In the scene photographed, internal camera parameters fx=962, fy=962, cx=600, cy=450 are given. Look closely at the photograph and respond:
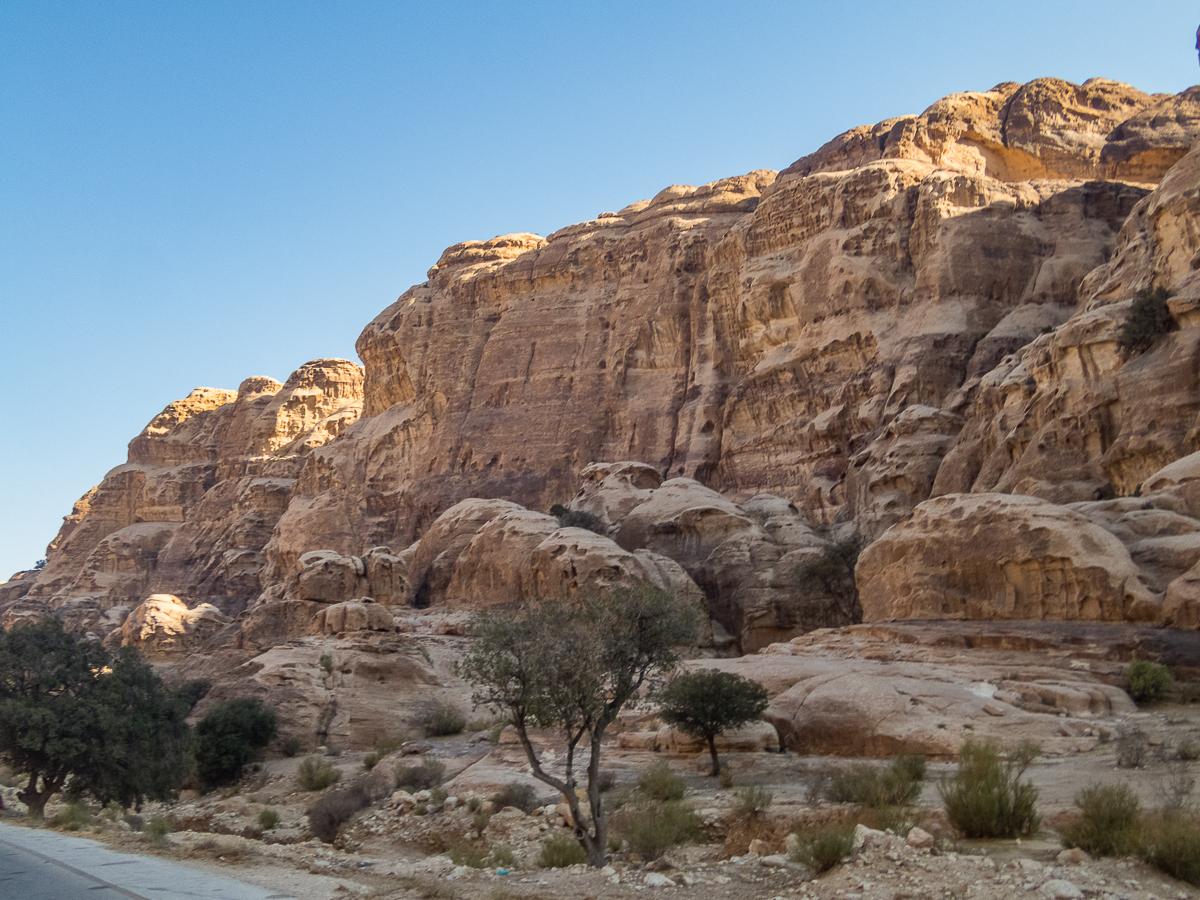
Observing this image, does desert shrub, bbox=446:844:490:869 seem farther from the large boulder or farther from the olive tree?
the large boulder

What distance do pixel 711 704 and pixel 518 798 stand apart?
4189mm

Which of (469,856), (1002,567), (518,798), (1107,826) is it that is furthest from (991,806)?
(1002,567)

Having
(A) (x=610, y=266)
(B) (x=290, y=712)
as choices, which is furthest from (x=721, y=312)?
(B) (x=290, y=712)

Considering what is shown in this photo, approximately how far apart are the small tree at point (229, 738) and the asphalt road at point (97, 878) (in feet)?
43.9

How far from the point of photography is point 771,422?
5356 cm

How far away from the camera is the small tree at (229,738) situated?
78.8ft

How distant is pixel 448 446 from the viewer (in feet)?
210

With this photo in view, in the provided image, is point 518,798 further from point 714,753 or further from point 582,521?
point 582,521

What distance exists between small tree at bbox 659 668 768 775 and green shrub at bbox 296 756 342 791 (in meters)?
A: 8.11

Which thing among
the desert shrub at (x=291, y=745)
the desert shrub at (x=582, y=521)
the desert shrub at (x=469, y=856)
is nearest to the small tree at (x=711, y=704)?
the desert shrub at (x=469, y=856)

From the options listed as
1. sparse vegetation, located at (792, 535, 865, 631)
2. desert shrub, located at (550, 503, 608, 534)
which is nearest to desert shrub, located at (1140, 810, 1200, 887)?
sparse vegetation, located at (792, 535, 865, 631)

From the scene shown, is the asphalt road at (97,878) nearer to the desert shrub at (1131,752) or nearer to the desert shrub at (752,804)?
the desert shrub at (752,804)

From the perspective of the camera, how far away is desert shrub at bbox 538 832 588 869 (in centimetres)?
1252

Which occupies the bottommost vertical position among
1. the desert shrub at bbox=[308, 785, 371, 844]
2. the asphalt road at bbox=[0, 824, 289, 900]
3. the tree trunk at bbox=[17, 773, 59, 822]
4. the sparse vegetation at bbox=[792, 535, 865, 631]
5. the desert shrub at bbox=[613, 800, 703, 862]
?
the desert shrub at bbox=[308, 785, 371, 844]
